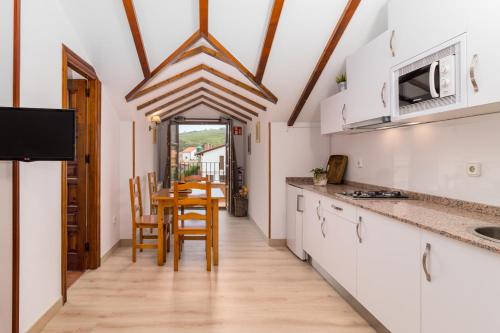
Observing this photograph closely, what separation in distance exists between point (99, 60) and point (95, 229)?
1.79m

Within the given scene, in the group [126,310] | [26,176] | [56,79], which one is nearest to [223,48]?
[56,79]

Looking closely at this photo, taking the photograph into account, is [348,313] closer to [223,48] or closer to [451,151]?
[451,151]

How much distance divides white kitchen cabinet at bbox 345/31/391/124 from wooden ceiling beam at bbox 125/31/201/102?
1529 millimetres

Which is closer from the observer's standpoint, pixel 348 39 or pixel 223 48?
pixel 348 39

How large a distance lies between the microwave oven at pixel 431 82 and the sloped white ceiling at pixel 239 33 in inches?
31.9

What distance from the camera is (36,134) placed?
2018 mm

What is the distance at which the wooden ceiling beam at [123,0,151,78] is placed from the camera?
303 centimetres

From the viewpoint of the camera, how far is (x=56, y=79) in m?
2.92

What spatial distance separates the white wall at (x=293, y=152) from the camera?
16.9 ft

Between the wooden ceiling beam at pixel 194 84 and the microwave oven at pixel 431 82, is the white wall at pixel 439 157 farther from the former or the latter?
the wooden ceiling beam at pixel 194 84

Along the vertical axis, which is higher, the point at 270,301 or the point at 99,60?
the point at 99,60

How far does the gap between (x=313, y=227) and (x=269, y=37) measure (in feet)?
6.38

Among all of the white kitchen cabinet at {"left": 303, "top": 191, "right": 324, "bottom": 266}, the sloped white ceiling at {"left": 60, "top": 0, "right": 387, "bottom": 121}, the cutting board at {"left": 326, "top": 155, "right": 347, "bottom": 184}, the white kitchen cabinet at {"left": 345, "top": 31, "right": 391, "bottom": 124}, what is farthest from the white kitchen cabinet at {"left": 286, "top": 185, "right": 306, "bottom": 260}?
the white kitchen cabinet at {"left": 345, "top": 31, "right": 391, "bottom": 124}

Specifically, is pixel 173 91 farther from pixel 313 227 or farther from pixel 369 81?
pixel 369 81
